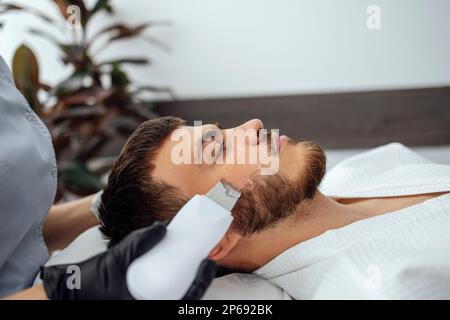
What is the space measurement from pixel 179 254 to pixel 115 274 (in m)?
0.11

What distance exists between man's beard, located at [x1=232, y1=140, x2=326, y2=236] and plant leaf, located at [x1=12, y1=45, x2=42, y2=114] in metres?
1.11

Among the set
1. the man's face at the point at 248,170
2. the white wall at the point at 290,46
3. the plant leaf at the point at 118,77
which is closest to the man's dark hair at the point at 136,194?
the man's face at the point at 248,170

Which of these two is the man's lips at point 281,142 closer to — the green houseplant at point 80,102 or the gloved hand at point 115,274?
the gloved hand at point 115,274

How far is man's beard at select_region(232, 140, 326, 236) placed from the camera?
2.86ft

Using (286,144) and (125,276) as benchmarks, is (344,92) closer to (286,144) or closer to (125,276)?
(286,144)

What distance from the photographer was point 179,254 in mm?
633

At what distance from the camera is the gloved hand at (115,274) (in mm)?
650

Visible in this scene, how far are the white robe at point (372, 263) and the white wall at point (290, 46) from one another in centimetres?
113

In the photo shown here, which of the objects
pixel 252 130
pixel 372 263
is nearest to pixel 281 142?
pixel 252 130

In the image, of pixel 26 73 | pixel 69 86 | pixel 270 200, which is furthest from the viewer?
pixel 69 86

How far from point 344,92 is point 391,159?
0.87 metres

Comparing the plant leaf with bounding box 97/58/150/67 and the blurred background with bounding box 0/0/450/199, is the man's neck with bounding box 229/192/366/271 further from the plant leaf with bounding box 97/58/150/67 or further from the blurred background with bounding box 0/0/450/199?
the plant leaf with bounding box 97/58/150/67

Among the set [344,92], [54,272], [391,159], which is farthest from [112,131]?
[54,272]

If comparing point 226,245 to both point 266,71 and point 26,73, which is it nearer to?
point 26,73
